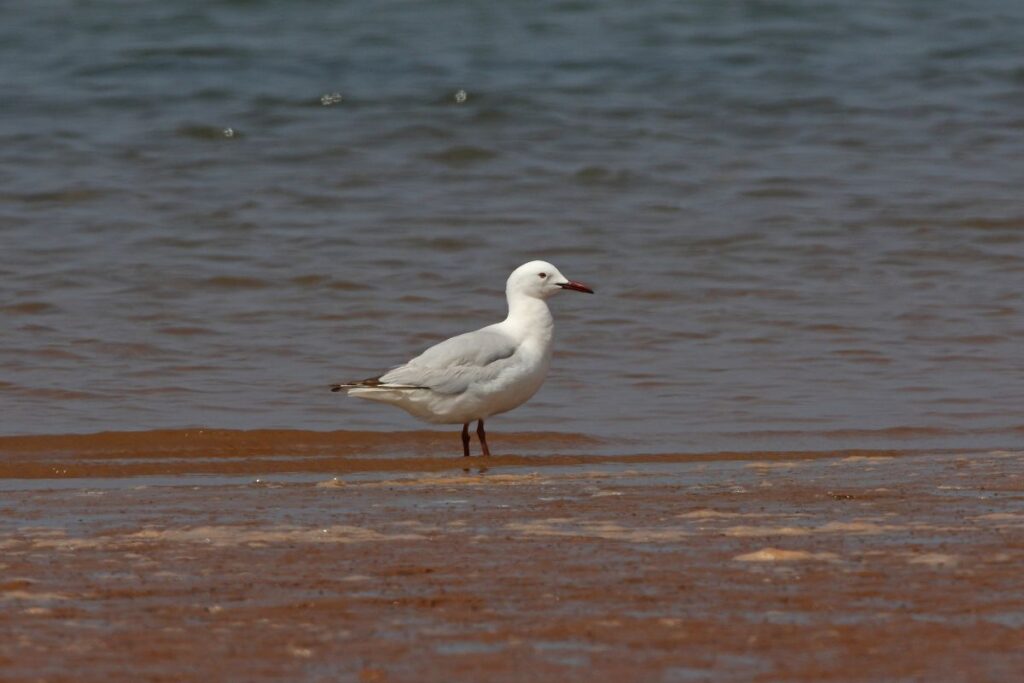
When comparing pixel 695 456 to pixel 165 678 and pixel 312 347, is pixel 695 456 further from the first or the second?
pixel 165 678

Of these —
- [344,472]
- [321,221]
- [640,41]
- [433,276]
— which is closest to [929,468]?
[344,472]

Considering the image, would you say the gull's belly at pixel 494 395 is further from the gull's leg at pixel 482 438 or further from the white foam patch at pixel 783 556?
the white foam patch at pixel 783 556

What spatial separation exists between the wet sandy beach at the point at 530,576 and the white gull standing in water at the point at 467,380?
85cm

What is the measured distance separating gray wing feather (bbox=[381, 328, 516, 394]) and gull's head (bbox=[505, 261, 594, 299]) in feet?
1.34

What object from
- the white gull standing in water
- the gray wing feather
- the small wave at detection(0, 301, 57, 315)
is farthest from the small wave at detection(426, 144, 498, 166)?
the gray wing feather

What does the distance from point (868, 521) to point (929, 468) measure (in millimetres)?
1274

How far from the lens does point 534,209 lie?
42.5 feet

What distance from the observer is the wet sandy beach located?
11.5 feet

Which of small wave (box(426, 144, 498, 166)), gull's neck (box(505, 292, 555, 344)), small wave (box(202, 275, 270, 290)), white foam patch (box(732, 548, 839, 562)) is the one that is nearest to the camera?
white foam patch (box(732, 548, 839, 562))

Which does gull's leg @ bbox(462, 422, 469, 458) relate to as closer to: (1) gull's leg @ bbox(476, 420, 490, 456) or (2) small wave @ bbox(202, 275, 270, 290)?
(1) gull's leg @ bbox(476, 420, 490, 456)

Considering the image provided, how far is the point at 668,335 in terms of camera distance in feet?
32.0

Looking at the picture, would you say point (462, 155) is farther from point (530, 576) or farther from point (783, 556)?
point (530, 576)

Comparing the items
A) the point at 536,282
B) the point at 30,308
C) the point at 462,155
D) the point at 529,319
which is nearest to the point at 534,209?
the point at 462,155

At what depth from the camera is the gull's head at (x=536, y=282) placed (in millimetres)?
7805
